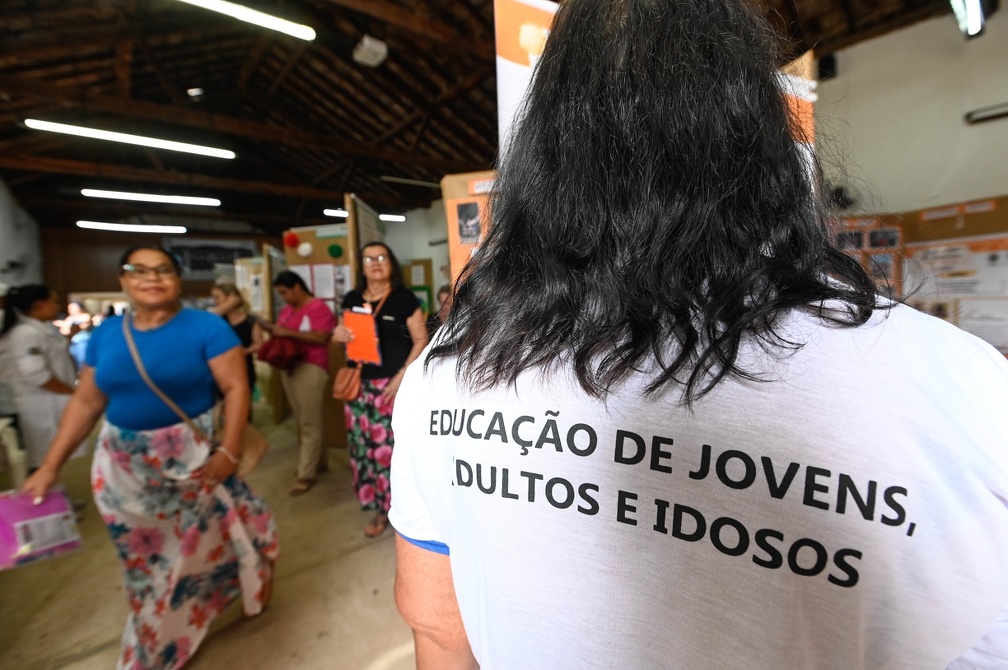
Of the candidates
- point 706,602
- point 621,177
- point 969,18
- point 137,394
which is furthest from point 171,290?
point 969,18

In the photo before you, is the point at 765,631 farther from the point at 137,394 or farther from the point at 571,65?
the point at 137,394

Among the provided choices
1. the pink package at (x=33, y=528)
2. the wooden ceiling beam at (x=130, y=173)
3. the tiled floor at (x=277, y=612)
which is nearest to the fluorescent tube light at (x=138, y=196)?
the wooden ceiling beam at (x=130, y=173)

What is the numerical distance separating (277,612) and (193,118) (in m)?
6.86

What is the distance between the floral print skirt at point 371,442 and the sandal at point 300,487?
81cm

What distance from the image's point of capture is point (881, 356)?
1.06 feet

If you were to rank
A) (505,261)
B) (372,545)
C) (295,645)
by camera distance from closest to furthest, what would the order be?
(505,261), (295,645), (372,545)

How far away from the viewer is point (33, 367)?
2.65 m

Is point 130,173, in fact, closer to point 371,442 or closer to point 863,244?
point 371,442

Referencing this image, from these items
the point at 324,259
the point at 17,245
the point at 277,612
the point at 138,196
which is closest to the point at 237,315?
the point at 324,259

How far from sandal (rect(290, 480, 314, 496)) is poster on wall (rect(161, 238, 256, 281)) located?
32.9 feet

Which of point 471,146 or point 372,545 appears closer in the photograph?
point 372,545

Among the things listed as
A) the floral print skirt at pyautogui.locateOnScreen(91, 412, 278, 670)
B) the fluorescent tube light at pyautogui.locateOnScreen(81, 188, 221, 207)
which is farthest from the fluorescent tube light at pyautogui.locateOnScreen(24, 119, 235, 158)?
the floral print skirt at pyautogui.locateOnScreen(91, 412, 278, 670)

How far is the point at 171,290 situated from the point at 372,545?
1.81 m

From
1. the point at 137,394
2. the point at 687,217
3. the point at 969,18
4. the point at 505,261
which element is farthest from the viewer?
the point at 969,18
